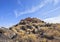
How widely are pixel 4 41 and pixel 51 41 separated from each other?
23.8 ft

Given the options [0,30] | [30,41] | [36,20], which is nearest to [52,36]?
[30,41]

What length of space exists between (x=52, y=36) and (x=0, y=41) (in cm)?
974

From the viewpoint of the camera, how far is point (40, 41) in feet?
72.2

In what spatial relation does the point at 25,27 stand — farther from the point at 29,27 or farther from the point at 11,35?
the point at 11,35

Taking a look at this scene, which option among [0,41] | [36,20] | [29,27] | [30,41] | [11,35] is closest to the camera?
[0,41]

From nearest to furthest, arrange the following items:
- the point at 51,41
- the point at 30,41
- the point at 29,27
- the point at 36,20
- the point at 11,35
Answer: the point at 30,41 → the point at 51,41 → the point at 11,35 → the point at 29,27 → the point at 36,20

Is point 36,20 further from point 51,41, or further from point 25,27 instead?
point 51,41

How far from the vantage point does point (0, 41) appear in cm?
1836

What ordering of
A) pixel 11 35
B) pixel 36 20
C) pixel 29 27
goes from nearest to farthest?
Result: pixel 11 35 → pixel 29 27 → pixel 36 20

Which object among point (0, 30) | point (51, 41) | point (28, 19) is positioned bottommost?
point (51, 41)

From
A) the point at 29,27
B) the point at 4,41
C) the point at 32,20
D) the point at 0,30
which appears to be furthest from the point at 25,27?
the point at 4,41

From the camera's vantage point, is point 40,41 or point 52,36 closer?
point 40,41

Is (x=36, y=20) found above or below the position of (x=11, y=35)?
above

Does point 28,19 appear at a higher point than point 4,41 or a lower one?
higher
